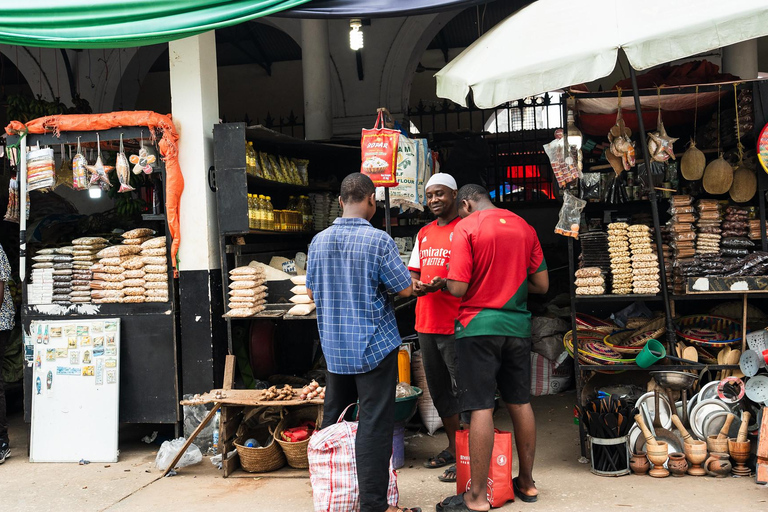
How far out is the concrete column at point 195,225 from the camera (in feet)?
18.2

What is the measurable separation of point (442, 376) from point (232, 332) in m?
1.97

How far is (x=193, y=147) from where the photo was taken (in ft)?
18.3

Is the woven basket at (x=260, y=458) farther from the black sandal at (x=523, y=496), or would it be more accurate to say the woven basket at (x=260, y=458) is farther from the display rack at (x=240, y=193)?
the black sandal at (x=523, y=496)

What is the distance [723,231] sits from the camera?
5105 mm

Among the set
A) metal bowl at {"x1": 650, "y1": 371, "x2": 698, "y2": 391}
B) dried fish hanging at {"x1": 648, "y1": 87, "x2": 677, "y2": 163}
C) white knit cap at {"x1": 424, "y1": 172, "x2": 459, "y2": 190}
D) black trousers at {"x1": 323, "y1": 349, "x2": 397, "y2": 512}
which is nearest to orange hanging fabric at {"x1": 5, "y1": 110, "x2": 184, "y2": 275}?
white knit cap at {"x1": 424, "y1": 172, "x2": 459, "y2": 190}

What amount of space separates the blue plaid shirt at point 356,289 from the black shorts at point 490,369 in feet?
1.52

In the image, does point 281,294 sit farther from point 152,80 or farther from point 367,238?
point 152,80

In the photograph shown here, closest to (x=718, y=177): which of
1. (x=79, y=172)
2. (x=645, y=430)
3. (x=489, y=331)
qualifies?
(x=645, y=430)

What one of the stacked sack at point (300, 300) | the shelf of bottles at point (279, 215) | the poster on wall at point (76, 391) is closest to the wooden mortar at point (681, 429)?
the stacked sack at point (300, 300)

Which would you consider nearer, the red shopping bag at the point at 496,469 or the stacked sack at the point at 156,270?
the red shopping bag at the point at 496,469

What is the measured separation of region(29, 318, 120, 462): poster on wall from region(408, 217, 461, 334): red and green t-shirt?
2.51 meters

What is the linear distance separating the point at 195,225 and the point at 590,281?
9.95ft

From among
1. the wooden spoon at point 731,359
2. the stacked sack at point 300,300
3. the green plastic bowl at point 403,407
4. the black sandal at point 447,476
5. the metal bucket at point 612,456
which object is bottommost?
the black sandal at point 447,476

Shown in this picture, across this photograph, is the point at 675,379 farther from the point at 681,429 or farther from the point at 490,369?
the point at 490,369
